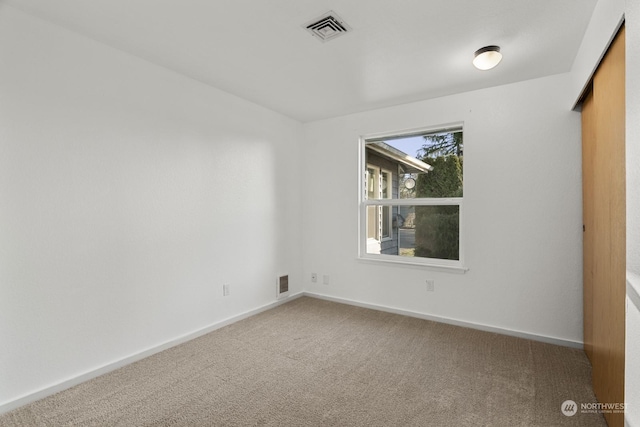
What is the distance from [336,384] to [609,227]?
199 cm

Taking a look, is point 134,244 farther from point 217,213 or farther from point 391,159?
point 391,159

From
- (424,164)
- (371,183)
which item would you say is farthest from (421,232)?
(371,183)

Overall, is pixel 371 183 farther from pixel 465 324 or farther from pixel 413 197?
pixel 465 324

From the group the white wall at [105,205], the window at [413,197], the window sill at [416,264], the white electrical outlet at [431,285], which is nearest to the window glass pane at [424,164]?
the window at [413,197]

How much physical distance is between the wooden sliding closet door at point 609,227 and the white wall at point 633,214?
16.9 inches

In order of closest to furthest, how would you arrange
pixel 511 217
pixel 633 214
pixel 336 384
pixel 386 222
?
pixel 633 214
pixel 336 384
pixel 511 217
pixel 386 222

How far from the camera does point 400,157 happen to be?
152 inches

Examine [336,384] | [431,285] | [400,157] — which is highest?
[400,157]

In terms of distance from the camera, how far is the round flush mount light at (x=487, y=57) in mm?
2395

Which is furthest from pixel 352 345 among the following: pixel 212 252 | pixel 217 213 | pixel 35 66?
pixel 35 66

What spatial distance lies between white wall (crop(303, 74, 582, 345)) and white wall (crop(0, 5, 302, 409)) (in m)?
1.88

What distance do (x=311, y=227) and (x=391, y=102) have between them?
1942 mm

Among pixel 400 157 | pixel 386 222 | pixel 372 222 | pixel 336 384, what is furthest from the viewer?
pixel 372 222

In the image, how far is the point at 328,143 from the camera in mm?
4297
